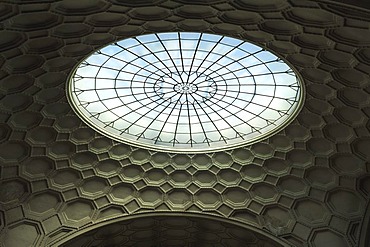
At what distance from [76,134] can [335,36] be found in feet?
42.1

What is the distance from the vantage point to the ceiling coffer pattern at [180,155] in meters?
13.6

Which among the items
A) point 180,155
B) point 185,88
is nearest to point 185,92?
point 185,88

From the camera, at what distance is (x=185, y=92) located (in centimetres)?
2025

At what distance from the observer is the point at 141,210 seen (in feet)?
72.8

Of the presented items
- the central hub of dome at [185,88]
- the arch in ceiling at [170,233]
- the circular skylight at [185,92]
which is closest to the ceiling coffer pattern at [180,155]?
the arch in ceiling at [170,233]

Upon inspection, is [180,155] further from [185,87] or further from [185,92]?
[185,87]

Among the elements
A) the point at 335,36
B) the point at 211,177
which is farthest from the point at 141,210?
the point at 335,36

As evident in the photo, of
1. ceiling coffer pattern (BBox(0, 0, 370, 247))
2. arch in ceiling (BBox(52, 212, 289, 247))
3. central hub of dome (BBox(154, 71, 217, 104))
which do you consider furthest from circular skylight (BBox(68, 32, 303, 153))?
arch in ceiling (BBox(52, 212, 289, 247))

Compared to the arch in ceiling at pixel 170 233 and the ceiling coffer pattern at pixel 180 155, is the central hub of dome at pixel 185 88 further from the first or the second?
the arch in ceiling at pixel 170 233

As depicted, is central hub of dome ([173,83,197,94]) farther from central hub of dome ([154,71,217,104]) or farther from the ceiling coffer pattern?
the ceiling coffer pattern

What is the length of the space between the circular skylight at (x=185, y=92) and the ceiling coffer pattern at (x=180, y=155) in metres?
0.77

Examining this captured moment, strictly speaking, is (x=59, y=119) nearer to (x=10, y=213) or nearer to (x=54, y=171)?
(x=54, y=171)

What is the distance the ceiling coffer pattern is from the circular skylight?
0.77 meters

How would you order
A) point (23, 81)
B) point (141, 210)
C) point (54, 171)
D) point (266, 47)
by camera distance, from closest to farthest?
point (266, 47) → point (23, 81) → point (54, 171) → point (141, 210)
